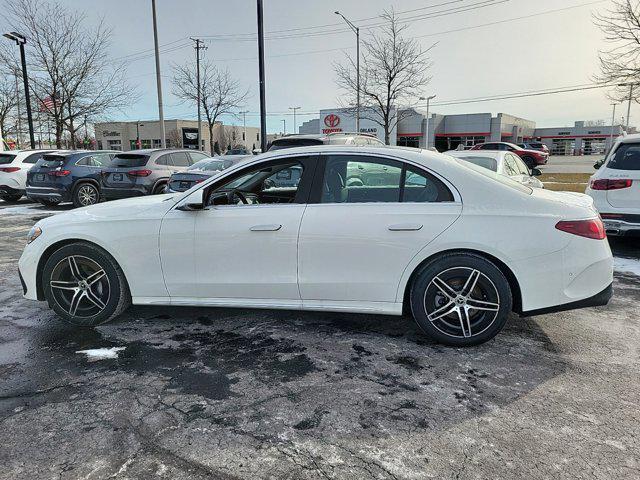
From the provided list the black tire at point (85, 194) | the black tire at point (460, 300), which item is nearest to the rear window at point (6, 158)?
the black tire at point (85, 194)

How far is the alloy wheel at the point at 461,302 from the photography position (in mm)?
3535

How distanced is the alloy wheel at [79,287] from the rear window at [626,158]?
668cm

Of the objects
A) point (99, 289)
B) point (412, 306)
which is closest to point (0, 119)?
point (99, 289)

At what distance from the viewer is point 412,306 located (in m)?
3.66

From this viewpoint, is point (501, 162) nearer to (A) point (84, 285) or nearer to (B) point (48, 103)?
(A) point (84, 285)

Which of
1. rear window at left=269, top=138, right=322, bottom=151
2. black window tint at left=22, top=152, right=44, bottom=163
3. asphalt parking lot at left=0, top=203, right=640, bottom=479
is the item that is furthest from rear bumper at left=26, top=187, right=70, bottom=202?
asphalt parking lot at left=0, top=203, right=640, bottom=479

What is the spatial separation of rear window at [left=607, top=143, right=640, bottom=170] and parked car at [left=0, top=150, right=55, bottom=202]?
14.7m

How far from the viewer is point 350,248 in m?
3.63

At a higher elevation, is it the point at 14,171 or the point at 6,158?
the point at 6,158

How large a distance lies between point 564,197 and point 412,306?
A: 1.59 metres

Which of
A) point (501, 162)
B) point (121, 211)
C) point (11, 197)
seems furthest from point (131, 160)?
point (501, 162)

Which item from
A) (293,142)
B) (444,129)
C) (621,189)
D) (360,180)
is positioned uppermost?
(444,129)

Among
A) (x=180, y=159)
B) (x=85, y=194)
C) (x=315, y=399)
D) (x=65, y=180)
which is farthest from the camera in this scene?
(x=180, y=159)

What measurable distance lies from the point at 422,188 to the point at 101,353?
284 centimetres
